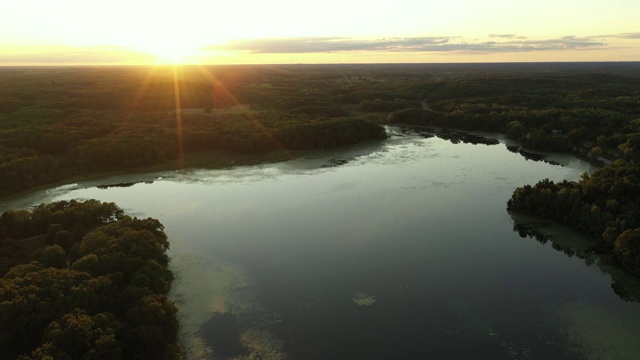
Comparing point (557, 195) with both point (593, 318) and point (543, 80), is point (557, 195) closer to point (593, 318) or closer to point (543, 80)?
point (593, 318)

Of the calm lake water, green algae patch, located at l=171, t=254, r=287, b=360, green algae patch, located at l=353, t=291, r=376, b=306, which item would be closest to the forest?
green algae patch, located at l=171, t=254, r=287, b=360

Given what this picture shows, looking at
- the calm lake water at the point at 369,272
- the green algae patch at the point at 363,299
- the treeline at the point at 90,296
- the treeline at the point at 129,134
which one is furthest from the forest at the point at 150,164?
the green algae patch at the point at 363,299

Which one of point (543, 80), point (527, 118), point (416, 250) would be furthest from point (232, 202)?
point (543, 80)

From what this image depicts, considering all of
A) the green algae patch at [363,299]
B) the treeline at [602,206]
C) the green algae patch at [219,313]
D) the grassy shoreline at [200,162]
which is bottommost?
the green algae patch at [219,313]

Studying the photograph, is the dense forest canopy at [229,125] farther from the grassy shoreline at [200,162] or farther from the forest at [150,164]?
the grassy shoreline at [200,162]

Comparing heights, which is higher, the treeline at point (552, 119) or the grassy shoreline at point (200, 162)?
the treeline at point (552, 119)

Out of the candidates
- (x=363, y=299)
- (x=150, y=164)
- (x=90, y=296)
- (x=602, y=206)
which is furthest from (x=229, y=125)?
(x=602, y=206)
